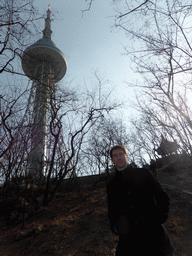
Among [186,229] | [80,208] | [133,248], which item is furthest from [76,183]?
[133,248]

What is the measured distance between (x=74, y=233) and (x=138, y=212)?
402 cm

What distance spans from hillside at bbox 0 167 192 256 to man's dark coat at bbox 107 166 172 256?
8.10ft

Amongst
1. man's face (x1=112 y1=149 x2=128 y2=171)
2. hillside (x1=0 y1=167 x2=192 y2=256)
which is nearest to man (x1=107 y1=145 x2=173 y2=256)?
man's face (x1=112 y1=149 x2=128 y2=171)

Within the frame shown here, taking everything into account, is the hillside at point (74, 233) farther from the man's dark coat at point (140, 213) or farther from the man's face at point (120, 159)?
the man's face at point (120, 159)

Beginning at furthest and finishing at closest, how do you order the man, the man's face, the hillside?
the hillside, the man's face, the man

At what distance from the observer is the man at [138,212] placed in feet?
4.76

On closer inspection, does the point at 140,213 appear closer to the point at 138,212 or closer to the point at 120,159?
the point at 138,212

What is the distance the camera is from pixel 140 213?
1.54 m

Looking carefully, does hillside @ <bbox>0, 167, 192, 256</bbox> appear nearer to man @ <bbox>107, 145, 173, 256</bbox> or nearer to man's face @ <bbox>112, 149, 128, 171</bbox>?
man @ <bbox>107, 145, 173, 256</bbox>

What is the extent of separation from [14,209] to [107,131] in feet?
36.6

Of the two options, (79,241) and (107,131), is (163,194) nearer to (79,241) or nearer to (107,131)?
(79,241)

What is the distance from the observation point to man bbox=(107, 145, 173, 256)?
4.76 ft

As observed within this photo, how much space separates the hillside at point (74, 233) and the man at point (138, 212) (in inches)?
97.3

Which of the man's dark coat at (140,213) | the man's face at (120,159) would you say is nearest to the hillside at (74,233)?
the man's dark coat at (140,213)
